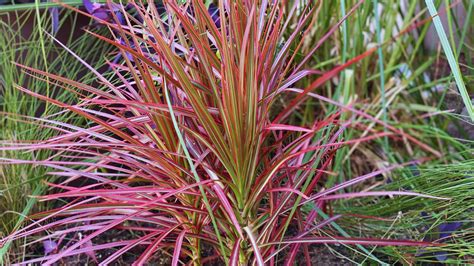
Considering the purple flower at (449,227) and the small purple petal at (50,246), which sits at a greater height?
the purple flower at (449,227)

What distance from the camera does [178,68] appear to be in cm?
87

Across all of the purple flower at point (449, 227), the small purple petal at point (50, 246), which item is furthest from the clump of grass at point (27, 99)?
the purple flower at point (449, 227)

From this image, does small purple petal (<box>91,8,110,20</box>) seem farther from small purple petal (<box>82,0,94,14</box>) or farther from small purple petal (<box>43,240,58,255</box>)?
small purple petal (<box>43,240,58,255</box>)

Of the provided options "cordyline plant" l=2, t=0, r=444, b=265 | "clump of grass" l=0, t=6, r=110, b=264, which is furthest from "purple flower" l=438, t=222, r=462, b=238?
"clump of grass" l=0, t=6, r=110, b=264

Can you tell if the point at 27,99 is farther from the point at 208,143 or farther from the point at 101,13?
the point at 208,143

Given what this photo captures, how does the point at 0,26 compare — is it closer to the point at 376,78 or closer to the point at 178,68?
the point at 178,68

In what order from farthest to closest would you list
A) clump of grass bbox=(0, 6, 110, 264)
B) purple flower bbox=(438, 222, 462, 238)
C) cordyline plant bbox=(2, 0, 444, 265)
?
1. clump of grass bbox=(0, 6, 110, 264)
2. purple flower bbox=(438, 222, 462, 238)
3. cordyline plant bbox=(2, 0, 444, 265)

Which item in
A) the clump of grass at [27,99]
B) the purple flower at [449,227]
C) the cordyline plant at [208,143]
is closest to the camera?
the cordyline plant at [208,143]

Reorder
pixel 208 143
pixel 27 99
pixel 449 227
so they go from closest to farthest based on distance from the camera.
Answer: pixel 208 143 → pixel 449 227 → pixel 27 99

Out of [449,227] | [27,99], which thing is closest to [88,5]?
[27,99]

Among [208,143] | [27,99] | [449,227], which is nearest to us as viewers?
[208,143]

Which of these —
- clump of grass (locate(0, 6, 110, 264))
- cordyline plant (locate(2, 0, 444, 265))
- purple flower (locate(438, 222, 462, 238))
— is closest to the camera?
cordyline plant (locate(2, 0, 444, 265))

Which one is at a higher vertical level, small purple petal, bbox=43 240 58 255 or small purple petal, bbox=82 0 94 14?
small purple petal, bbox=82 0 94 14

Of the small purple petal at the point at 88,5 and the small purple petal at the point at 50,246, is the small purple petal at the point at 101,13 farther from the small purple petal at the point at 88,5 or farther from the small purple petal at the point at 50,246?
the small purple petal at the point at 50,246
